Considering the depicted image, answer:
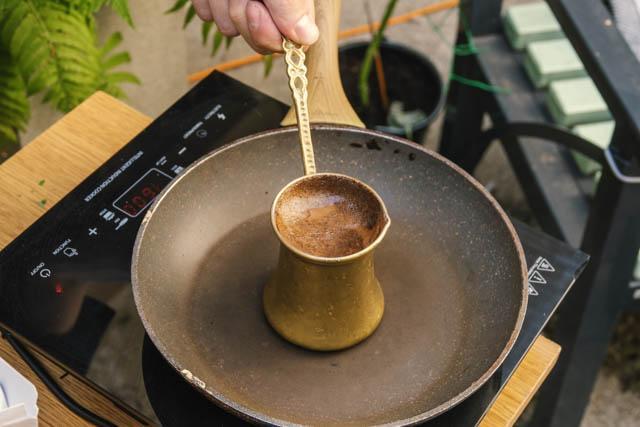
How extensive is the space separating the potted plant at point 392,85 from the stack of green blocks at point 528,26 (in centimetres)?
31

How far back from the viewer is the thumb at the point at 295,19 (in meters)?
0.83

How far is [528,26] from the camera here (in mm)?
1610

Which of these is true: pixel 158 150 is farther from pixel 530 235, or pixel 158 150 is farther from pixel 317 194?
pixel 530 235

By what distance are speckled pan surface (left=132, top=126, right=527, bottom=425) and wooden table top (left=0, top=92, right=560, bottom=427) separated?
0.50 ft

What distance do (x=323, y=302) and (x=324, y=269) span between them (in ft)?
0.15

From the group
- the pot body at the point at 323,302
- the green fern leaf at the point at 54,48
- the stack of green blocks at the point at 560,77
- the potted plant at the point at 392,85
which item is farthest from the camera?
the potted plant at the point at 392,85

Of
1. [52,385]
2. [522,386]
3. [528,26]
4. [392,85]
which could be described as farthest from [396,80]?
[52,385]

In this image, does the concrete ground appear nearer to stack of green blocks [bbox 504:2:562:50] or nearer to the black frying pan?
stack of green blocks [bbox 504:2:562:50]

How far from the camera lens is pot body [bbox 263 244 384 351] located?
0.73 meters

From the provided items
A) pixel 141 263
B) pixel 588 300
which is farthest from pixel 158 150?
pixel 588 300

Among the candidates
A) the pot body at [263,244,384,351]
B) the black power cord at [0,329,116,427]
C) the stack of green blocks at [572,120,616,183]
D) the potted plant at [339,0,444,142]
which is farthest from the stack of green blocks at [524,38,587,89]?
the black power cord at [0,329,116,427]

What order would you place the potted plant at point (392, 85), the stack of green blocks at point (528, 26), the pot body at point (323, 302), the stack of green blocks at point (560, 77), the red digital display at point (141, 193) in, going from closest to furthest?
the pot body at point (323, 302)
the red digital display at point (141, 193)
the stack of green blocks at point (560, 77)
the stack of green blocks at point (528, 26)
the potted plant at point (392, 85)

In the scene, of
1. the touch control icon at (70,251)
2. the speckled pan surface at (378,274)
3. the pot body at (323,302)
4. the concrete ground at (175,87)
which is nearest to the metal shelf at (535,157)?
the concrete ground at (175,87)

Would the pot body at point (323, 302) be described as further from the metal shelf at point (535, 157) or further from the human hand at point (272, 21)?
the metal shelf at point (535, 157)
